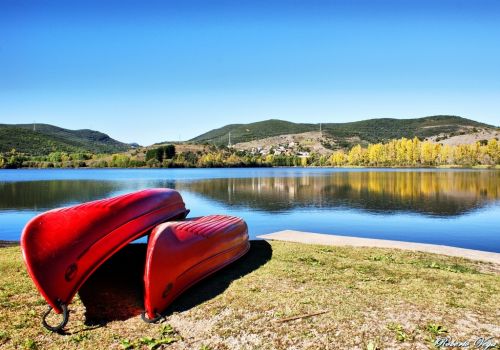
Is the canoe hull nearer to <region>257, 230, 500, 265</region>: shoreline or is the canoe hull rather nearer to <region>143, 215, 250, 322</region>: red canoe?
<region>143, 215, 250, 322</region>: red canoe

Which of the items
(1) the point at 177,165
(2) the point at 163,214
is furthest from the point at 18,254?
(1) the point at 177,165

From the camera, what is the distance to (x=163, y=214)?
32.5 ft

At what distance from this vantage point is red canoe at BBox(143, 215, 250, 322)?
7496 mm

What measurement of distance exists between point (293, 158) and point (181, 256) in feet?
591

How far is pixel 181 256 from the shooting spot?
8258mm

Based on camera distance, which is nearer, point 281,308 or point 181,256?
point 281,308

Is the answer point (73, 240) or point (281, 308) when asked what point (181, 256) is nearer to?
point (73, 240)

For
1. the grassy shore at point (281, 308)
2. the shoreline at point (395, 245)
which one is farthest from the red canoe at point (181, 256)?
the shoreline at point (395, 245)

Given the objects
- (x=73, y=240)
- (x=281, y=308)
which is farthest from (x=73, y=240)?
(x=281, y=308)

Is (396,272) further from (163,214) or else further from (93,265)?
(93,265)

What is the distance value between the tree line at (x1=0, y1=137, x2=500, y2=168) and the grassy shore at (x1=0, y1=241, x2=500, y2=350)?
5347 inches

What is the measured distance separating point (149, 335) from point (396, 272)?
18.4 feet

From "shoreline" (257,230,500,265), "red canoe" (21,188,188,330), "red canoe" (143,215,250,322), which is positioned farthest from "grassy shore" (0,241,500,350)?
"shoreline" (257,230,500,265)

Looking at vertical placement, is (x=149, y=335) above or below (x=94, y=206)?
below
